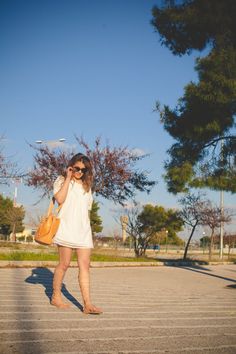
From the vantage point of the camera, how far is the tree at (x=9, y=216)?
47.0 meters

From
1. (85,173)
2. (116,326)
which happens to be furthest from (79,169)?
(116,326)

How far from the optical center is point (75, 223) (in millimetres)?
4594

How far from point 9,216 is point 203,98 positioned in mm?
41357

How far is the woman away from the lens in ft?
14.9

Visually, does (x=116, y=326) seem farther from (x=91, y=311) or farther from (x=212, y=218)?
(x=212, y=218)

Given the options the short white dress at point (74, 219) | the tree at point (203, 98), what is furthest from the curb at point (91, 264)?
the short white dress at point (74, 219)

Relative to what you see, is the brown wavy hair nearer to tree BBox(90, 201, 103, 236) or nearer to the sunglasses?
the sunglasses

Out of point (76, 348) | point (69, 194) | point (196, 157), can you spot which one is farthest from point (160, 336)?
point (196, 157)

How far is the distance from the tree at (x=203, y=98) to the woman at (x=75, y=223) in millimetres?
5429

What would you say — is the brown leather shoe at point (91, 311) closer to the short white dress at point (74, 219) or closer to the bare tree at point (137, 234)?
the short white dress at point (74, 219)

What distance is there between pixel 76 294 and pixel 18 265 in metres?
6.07

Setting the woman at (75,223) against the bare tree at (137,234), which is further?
the bare tree at (137,234)

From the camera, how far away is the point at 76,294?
20.2 ft

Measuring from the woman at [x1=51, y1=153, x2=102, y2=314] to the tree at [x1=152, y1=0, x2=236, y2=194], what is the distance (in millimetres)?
5429
